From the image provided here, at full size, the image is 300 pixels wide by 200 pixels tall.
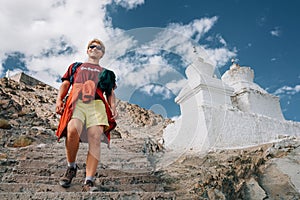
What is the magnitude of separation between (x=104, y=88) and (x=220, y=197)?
2519 millimetres

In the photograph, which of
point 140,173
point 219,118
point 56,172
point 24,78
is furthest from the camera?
point 24,78

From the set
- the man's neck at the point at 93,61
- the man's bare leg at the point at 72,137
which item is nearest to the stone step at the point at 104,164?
the man's bare leg at the point at 72,137

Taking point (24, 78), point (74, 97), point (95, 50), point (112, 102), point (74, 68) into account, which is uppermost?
point (24, 78)

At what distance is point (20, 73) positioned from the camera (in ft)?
77.9

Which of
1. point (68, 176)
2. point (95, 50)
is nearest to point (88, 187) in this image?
point (68, 176)

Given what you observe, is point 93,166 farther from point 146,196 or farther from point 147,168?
point 147,168

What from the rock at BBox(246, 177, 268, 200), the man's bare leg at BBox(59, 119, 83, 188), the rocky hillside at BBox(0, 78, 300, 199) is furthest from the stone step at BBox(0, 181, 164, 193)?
the rock at BBox(246, 177, 268, 200)

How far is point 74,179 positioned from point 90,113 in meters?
1.39

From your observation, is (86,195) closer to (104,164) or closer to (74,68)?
(74,68)

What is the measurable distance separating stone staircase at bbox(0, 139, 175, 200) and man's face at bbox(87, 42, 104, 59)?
5.45ft

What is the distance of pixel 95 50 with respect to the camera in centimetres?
353

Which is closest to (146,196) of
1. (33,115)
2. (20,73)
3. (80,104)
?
(80,104)

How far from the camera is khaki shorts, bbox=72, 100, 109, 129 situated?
3143 mm

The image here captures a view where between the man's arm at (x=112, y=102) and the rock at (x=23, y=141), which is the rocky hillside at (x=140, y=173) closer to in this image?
the rock at (x=23, y=141)
